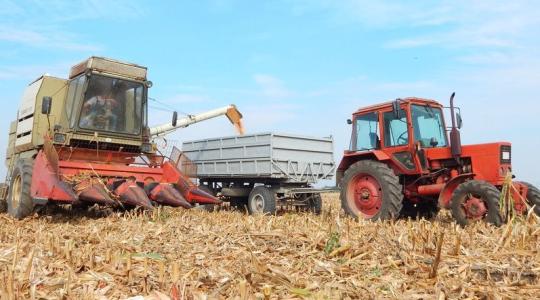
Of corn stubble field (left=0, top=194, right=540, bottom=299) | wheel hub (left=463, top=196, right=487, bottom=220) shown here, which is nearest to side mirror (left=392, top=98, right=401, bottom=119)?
wheel hub (left=463, top=196, right=487, bottom=220)

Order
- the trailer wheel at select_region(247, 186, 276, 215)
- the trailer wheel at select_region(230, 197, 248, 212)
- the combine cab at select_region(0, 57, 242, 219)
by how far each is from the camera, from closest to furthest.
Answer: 1. the combine cab at select_region(0, 57, 242, 219)
2. the trailer wheel at select_region(247, 186, 276, 215)
3. the trailer wheel at select_region(230, 197, 248, 212)

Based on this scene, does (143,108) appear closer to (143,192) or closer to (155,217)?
(143,192)

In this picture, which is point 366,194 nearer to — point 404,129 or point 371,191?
point 371,191

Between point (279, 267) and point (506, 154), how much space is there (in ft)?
16.6

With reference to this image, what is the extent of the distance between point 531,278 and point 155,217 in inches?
202

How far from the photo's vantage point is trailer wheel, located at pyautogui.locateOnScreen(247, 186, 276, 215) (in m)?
10.9

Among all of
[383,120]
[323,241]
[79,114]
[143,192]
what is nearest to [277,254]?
[323,241]

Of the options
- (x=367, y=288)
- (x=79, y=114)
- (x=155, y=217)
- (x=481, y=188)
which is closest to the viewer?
(x=367, y=288)

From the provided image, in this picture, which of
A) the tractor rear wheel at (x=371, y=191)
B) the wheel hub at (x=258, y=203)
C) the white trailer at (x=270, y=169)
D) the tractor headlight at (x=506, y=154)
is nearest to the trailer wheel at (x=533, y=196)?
the tractor headlight at (x=506, y=154)

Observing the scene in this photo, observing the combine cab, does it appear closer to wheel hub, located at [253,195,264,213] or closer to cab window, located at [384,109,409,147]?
wheel hub, located at [253,195,264,213]

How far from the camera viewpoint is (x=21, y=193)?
292 inches

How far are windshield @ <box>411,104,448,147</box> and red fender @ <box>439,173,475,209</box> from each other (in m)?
1.00

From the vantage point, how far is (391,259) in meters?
3.59

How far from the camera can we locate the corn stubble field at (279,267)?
9.66 ft
